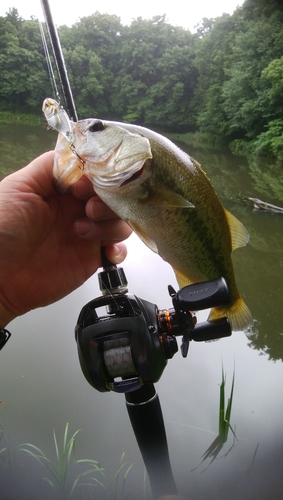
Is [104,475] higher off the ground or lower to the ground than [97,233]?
lower

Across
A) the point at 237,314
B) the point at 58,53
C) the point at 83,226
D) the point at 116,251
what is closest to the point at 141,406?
the point at 237,314

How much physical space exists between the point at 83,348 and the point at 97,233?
49 cm

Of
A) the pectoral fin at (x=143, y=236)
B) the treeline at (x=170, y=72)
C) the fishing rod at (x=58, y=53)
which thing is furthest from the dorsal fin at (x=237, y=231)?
the treeline at (x=170, y=72)

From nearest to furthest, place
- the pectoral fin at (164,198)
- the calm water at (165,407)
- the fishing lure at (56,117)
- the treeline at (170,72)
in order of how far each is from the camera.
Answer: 1. the fishing lure at (56,117)
2. the pectoral fin at (164,198)
3. the calm water at (165,407)
4. the treeline at (170,72)

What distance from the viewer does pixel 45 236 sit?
5.16 feet

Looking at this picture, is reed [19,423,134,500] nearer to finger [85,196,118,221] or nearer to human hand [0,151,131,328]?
human hand [0,151,131,328]

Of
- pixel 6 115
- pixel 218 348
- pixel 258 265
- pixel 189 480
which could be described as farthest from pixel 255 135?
pixel 189 480

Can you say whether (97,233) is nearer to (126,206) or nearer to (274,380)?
(126,206)

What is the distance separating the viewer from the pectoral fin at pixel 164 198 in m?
1.20

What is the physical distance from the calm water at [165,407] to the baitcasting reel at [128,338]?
63.8 inches

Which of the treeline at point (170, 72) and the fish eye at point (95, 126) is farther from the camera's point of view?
the treeline at point (170, 72)

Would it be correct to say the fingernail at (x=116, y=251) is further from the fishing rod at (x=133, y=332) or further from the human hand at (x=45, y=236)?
the fishing rod at (x=133, y=332)

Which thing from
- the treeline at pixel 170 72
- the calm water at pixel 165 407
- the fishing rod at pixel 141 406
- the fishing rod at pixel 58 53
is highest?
the treeline at pixel 170 72

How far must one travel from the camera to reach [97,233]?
1.46 metres
